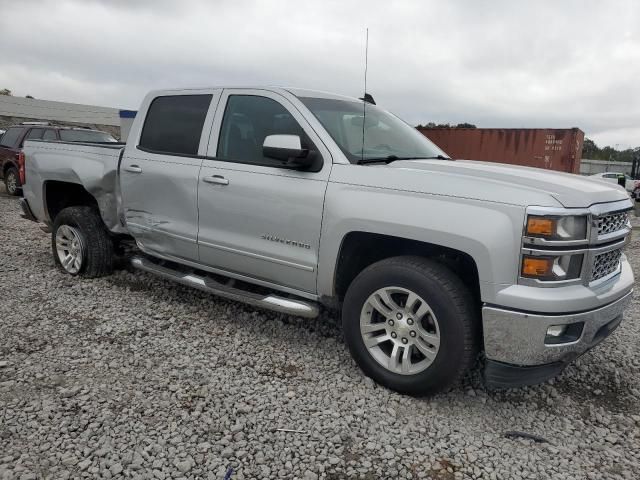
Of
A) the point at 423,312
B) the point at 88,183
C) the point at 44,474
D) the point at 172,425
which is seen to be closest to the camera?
the point at 44,474

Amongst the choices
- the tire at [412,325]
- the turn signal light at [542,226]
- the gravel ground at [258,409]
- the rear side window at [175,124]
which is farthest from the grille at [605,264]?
the rear side window at [175,124]

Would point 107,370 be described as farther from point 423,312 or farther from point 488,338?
point 488,338

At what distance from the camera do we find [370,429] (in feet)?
8.98

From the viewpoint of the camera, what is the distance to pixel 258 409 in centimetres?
288

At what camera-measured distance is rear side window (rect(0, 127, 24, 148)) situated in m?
11.9

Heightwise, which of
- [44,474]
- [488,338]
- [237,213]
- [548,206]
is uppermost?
[548,206]

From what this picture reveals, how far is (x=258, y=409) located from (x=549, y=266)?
1763 millimetres

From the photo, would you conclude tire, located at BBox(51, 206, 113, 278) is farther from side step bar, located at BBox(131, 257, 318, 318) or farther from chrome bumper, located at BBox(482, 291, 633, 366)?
chrome bumper, located at BBox(482, 291, 633, 366)

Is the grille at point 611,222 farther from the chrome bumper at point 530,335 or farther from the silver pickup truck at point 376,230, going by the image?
the chrome bumper at point 530,335

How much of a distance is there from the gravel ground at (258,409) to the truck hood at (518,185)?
129 cm

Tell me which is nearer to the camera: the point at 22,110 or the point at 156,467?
the point at 156,467

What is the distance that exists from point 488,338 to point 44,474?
2.27 meters

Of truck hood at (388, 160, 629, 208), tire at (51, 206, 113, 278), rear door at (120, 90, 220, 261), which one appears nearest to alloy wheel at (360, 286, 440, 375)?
truck hood at (388, 160, 629, 208)

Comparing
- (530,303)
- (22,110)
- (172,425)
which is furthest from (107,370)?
(22,110)
